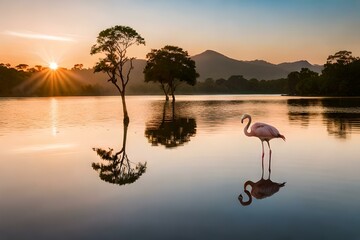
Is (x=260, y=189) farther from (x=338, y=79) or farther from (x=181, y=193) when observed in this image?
(x=338, y=79)

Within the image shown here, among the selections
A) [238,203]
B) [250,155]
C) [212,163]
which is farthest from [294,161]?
[238,203]

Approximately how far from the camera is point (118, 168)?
15.2 metres

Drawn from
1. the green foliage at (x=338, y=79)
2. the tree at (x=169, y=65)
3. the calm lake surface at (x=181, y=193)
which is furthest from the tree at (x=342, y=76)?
the calm lake surface at (x=181, y=193)

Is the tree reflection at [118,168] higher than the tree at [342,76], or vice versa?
the tree at [342,76]

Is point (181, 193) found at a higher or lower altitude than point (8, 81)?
lower

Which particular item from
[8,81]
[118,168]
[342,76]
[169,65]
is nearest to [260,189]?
[118,168]

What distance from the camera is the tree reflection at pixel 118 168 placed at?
1314 cm

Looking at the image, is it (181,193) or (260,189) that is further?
(260,189)

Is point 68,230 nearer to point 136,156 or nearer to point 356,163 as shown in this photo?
point 136,156

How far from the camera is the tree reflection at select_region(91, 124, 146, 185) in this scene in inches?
518

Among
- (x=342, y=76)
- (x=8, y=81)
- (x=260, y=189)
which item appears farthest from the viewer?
(x=8, y=81)

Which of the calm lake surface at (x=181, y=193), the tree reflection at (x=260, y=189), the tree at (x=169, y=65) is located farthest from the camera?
the tree at (x=169, y=65)

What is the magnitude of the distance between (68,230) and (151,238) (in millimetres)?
1952

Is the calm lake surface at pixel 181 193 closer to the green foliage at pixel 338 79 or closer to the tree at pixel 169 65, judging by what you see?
the tree at pixel 169 65
